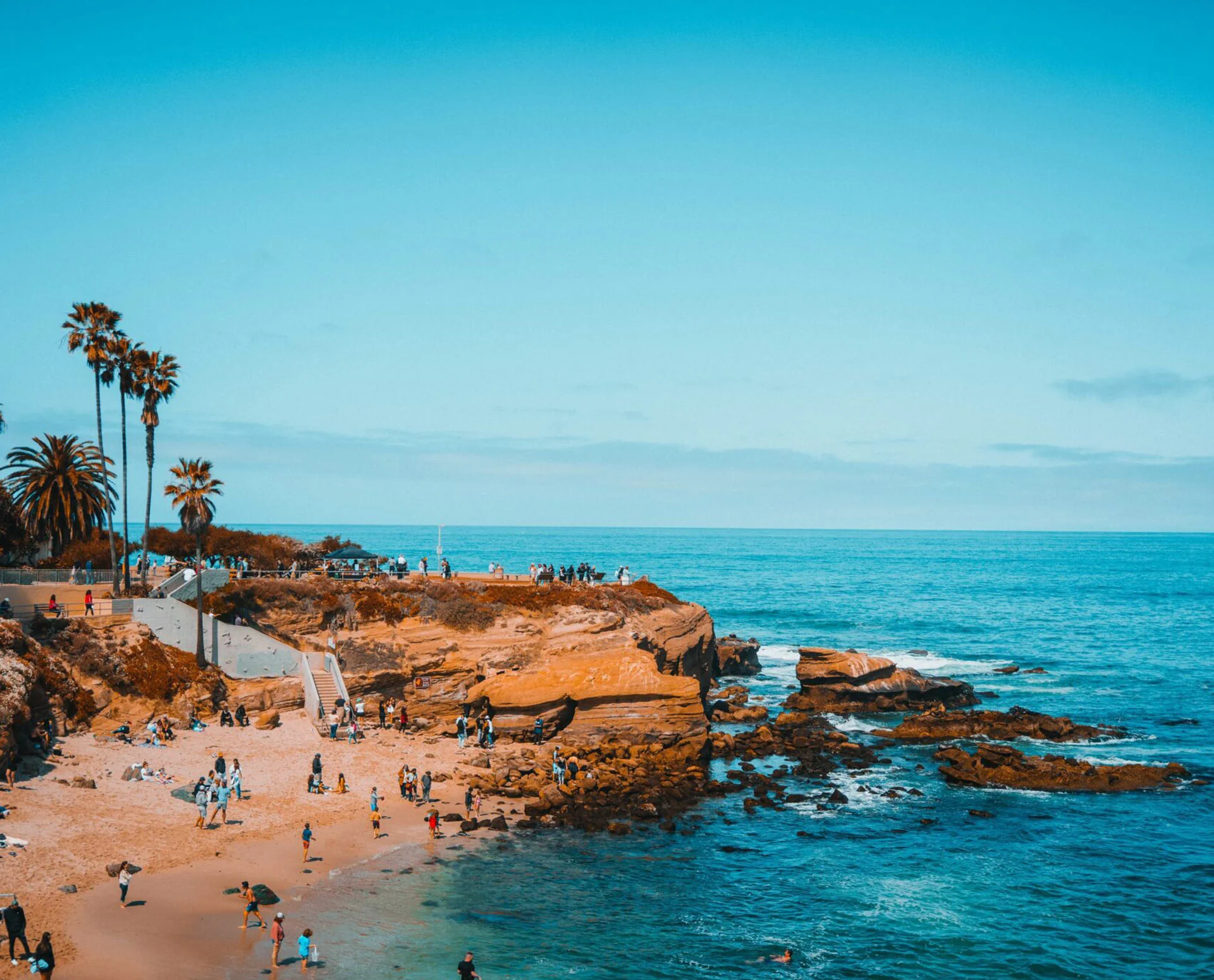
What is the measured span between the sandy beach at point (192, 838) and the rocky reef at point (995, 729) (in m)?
27.4

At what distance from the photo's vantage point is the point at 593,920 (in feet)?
92.4

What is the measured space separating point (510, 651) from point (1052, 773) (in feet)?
95.4

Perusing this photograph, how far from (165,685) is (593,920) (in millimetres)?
28013

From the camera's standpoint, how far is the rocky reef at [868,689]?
6019 cm

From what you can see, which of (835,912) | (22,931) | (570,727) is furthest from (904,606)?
(22,931)

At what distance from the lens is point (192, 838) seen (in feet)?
105

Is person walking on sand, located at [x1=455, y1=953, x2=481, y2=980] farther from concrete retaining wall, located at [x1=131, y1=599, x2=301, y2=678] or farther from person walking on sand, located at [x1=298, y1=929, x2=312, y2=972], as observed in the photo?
concrete retaining wall, located at [x1=131, y1=599, x2=301, y2=678]

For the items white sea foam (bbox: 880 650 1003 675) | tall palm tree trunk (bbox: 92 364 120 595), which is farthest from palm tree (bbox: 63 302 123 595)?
white sea foam (bbox: 880 650 1003 675)

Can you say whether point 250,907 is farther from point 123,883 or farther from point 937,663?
point 937,663

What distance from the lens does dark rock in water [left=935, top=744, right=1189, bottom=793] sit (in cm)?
4266

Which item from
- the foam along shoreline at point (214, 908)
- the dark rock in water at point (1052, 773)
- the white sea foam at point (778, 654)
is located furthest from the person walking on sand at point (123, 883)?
the white sea foam at point (778, 654)

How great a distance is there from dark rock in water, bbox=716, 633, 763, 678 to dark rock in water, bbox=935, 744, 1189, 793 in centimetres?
2838

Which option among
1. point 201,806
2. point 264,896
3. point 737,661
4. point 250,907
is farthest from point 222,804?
point 737,661

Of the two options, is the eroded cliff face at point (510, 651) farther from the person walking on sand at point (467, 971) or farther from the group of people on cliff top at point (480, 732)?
the person walking on sand at point (467, 971)
